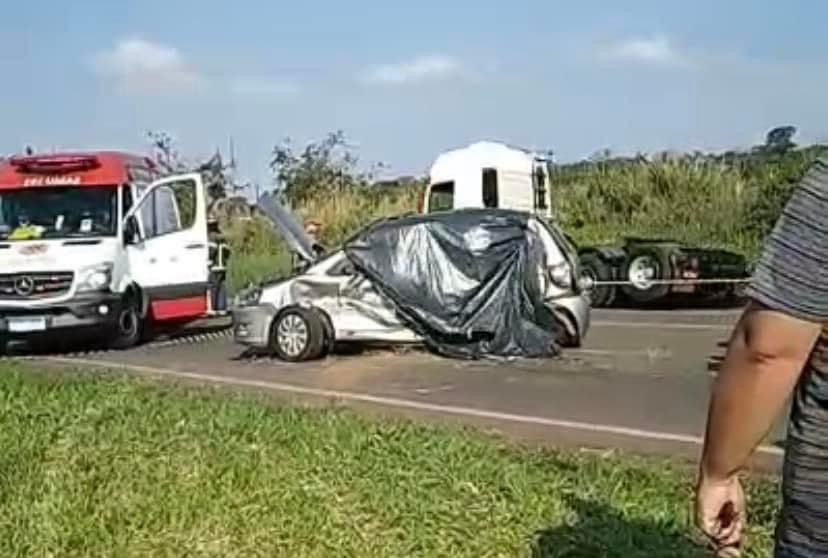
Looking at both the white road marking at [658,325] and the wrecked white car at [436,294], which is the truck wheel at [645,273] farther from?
the wrecked white car at [436,294]

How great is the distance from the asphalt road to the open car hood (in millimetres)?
1492

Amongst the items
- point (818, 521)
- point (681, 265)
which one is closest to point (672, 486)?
point (818, 521)

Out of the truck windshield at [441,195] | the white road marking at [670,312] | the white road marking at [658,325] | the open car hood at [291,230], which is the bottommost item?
the white road marking at [658,325]

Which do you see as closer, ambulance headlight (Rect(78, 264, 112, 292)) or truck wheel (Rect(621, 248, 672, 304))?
ambulance headlight (Rect(78, 264, 112, 292))

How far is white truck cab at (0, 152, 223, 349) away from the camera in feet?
64.1

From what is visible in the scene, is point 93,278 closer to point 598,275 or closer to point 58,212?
point 58,212

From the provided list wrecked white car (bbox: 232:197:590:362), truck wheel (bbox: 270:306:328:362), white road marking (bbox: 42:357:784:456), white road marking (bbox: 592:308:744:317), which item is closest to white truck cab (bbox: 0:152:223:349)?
white road marking (bbox: 42:357:784:456)

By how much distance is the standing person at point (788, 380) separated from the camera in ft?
9.81

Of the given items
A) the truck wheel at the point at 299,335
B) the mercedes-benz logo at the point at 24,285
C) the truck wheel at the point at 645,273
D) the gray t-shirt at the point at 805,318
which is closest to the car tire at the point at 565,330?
the truck wheel at the point at 299,335

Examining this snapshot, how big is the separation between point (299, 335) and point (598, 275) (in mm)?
9780

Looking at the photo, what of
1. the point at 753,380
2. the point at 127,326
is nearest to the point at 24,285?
the point at 127,326

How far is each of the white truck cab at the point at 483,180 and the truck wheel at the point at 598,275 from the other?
1680 millimetres

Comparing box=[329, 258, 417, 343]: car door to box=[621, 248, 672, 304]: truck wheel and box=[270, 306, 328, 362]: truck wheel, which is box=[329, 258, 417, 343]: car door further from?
box=[621, 248, 672, 304]: truck wheel

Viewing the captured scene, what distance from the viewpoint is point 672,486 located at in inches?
321
